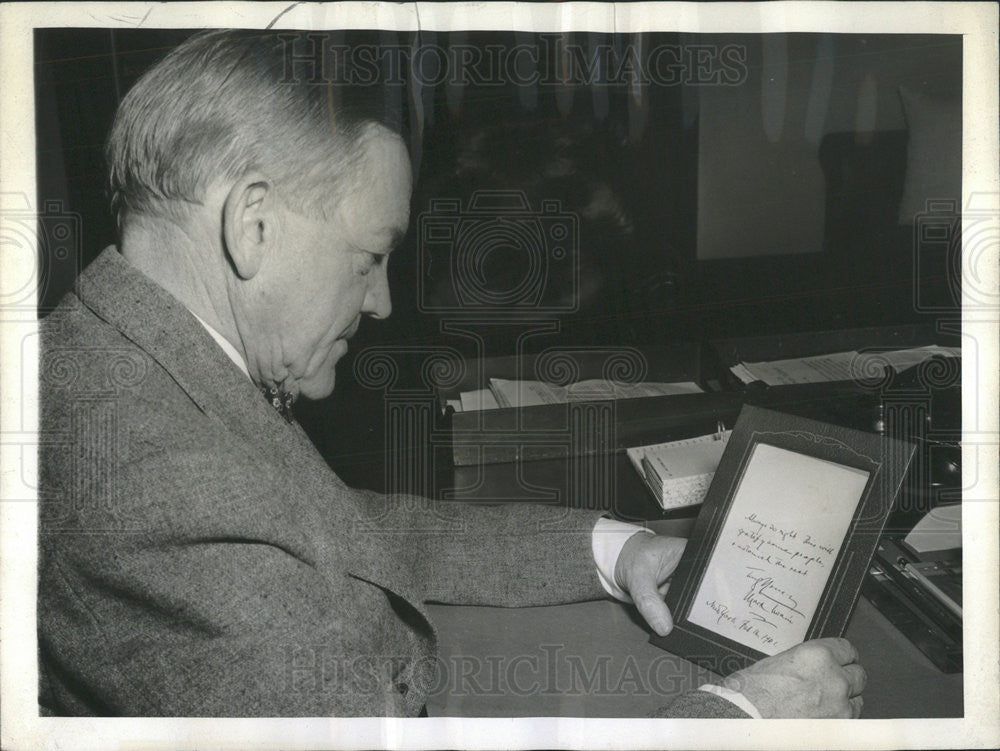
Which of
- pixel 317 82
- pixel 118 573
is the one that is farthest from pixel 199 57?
pixel 118 573

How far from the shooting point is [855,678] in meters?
1.13

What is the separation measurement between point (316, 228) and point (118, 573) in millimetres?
528

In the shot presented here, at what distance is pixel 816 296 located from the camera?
140 cm

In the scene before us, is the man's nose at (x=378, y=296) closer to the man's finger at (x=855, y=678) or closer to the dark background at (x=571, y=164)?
the dark background at (x=571, y=164)

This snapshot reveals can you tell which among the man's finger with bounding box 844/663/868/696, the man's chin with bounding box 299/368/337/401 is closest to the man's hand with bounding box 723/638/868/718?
the man's finger with bounding box 844/663/868/696

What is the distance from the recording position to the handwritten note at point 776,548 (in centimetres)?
111

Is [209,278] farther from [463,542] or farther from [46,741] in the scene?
[46,741]

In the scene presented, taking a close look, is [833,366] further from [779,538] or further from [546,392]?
[546,392]

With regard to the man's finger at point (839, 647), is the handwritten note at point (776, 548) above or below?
above

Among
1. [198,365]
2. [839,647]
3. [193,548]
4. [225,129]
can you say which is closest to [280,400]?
[198,365]

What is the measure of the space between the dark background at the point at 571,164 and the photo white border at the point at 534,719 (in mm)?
25

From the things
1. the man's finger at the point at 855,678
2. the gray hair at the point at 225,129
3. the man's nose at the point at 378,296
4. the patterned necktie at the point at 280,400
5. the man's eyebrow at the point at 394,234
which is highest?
the gray hair at the point at 225,129

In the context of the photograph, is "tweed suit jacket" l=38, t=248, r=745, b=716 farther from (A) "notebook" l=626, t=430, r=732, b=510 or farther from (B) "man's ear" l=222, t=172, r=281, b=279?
→ (A) "notebook" l=626, t=430, r=732, b=510

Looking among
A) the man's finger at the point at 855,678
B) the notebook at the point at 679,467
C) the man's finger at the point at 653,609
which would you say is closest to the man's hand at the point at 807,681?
the man's finger at the point at 855,678
